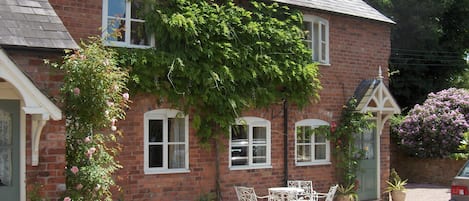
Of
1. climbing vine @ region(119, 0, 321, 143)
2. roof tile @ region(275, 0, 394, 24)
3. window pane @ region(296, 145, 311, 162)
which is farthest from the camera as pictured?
window pane @ region(296, 145, 311, 162)

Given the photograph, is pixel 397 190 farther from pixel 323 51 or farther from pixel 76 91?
pixel 76 91

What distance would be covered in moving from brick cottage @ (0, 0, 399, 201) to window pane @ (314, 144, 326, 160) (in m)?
0.03

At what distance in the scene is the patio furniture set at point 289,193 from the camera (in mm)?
12844

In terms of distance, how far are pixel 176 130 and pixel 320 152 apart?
4681mm

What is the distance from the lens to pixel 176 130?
41.7ft

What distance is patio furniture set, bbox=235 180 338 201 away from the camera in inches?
506

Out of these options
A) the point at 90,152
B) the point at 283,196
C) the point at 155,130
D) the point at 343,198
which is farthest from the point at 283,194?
the point at 90,152

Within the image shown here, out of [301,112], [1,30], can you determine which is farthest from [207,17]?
[1,30]

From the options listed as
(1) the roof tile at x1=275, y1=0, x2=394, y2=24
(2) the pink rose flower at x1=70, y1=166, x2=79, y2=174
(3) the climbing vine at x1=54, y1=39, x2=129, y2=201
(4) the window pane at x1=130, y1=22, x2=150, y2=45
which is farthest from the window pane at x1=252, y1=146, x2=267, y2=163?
(2) the pink rose flower at x1=70, y1=166, x2=79, y2=174

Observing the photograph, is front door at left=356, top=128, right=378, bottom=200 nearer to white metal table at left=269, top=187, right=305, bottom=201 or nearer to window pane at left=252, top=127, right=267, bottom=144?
window pane at left=252, top=127, right=267, bottom=144

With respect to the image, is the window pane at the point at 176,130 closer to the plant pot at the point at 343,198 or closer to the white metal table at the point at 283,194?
the white metal table at the point at 283,194

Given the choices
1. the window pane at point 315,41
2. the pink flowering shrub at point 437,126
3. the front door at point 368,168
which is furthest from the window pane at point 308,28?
the pink flowering shrub at point 437,126

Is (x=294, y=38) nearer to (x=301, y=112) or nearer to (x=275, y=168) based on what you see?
(x=301, y=112)

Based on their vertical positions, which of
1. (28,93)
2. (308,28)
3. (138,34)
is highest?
(308,28)
